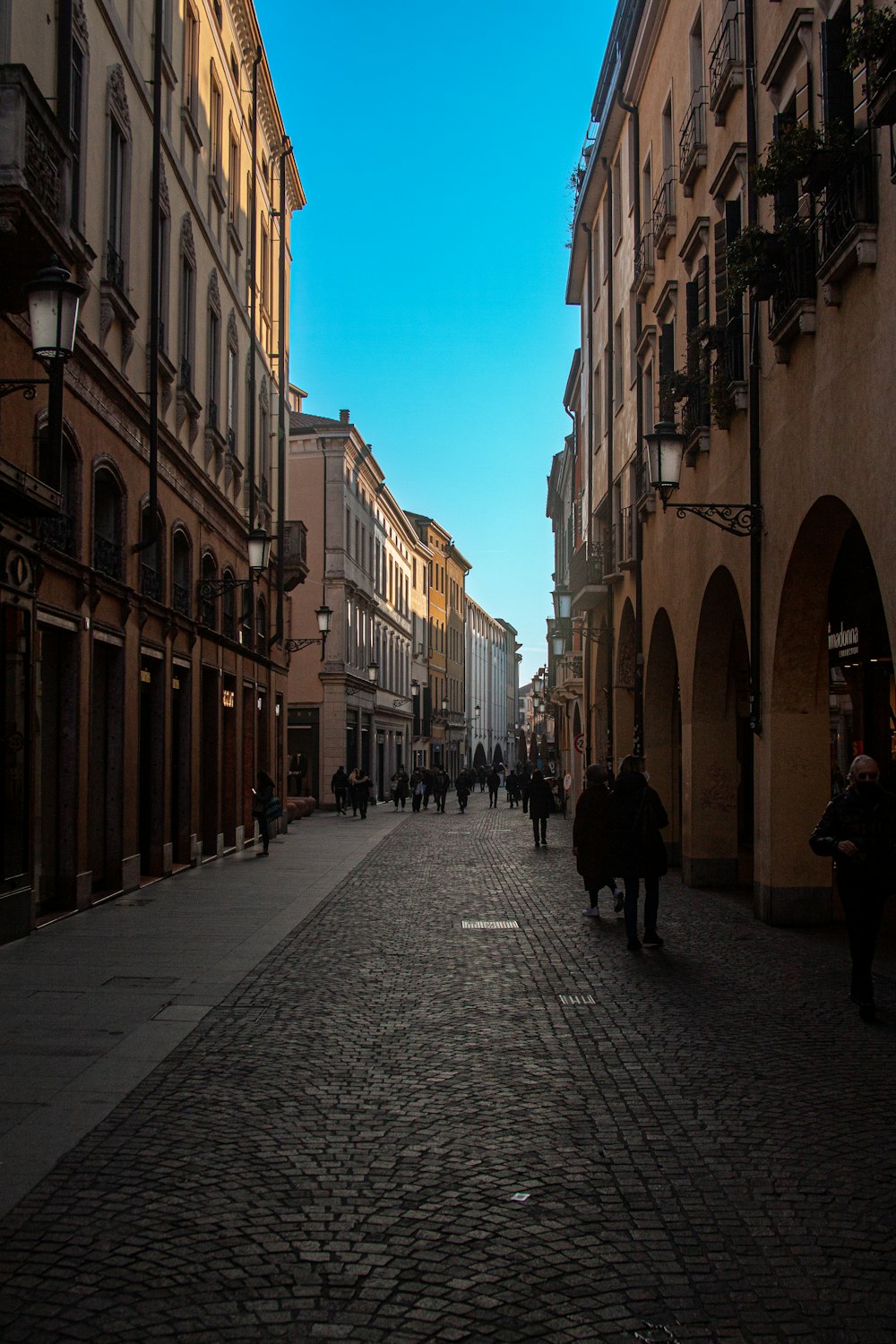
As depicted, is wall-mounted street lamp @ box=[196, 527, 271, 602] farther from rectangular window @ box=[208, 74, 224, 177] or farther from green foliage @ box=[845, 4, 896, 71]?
green foliage @ box=[845, 4, 896, 71]

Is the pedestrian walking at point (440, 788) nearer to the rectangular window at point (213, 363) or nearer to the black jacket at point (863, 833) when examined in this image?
the rectangular window at point (213, 363)

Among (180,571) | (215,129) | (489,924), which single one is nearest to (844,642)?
(489,924)

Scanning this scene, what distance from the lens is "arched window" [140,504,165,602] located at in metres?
17.8

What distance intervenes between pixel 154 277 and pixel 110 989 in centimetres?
1097

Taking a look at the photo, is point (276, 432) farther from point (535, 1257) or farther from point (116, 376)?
point (535, 1257)

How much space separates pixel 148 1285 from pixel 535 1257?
1.25 metres

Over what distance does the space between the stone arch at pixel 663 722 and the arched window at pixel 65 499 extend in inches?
415

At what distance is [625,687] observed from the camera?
2722cm

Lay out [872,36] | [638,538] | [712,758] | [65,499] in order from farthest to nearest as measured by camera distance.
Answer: [638,538] < [712,758] < [65,499] < [872,36]

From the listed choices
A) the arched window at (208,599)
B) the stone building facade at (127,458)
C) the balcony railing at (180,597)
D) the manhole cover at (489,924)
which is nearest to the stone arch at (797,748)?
the manhole cover at (489,924)

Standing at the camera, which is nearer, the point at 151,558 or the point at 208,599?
the point at 151,558

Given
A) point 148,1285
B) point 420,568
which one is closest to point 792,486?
point 148,1285

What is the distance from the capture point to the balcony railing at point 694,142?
17.5 m

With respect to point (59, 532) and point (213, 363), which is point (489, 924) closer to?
point (59, 532)
